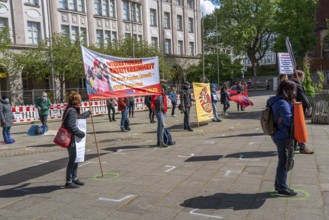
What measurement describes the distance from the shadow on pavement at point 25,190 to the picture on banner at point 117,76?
1.99 metres

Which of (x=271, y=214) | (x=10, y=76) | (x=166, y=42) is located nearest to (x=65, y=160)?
(x=271, y=214)

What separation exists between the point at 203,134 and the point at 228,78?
40143 mm

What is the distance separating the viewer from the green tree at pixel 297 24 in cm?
4744

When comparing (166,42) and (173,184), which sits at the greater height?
(166,42)

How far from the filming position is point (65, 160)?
28.1 ft

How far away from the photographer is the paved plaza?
4638 mm

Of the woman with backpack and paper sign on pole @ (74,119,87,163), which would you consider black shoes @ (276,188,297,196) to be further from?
paper sign on pole @ (74,119,87,163)

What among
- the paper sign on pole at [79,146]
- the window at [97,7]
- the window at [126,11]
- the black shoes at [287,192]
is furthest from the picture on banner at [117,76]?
the window at [126,11]

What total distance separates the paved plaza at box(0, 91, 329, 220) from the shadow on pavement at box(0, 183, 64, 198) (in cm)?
2

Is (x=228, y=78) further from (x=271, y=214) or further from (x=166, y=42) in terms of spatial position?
(x=271, y=214)

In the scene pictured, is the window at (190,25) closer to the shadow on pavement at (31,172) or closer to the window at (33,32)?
the window at (33,32)

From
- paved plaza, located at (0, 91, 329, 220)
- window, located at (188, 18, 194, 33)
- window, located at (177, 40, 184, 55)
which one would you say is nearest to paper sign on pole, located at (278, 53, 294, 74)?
paved plaza, located at (0, 91, 329, 220)

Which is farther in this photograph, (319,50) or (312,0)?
(319,50)

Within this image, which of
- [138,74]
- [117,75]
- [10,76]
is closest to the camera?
[117,75]
